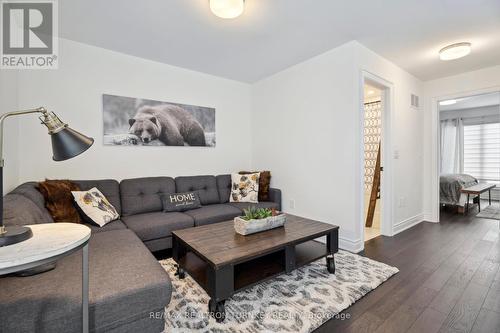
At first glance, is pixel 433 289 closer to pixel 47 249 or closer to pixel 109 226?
pixel 47 249

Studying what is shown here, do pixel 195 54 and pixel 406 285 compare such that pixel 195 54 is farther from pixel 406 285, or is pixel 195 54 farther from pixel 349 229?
pixel 406 285

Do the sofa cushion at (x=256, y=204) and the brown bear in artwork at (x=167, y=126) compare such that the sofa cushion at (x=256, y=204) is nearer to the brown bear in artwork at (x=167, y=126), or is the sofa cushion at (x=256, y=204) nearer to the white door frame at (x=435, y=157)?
the brown bear in artwork at (x=167, y=126)

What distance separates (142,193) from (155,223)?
2.04ft

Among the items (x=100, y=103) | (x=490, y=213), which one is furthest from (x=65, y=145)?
(x=490, y=213)

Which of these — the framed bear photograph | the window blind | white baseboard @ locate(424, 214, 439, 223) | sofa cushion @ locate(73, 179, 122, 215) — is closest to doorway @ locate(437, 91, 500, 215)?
the window blind

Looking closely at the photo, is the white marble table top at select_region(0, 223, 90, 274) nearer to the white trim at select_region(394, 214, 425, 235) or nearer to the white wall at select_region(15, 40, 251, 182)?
the white wall at select_region(15, 40, 251, 182)

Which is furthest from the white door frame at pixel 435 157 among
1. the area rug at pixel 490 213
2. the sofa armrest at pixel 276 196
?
the sofa armrest at pixel 276 196

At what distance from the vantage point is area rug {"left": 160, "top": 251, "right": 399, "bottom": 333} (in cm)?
146

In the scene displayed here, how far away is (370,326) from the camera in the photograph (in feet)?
4.82

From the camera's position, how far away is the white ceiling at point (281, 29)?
2037 millimetres

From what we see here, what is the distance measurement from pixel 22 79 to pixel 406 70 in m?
4.83

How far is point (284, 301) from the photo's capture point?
1.70 meters

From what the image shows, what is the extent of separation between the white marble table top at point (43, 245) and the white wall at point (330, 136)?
253cm

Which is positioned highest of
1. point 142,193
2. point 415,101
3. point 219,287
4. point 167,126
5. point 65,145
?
point 415,101
